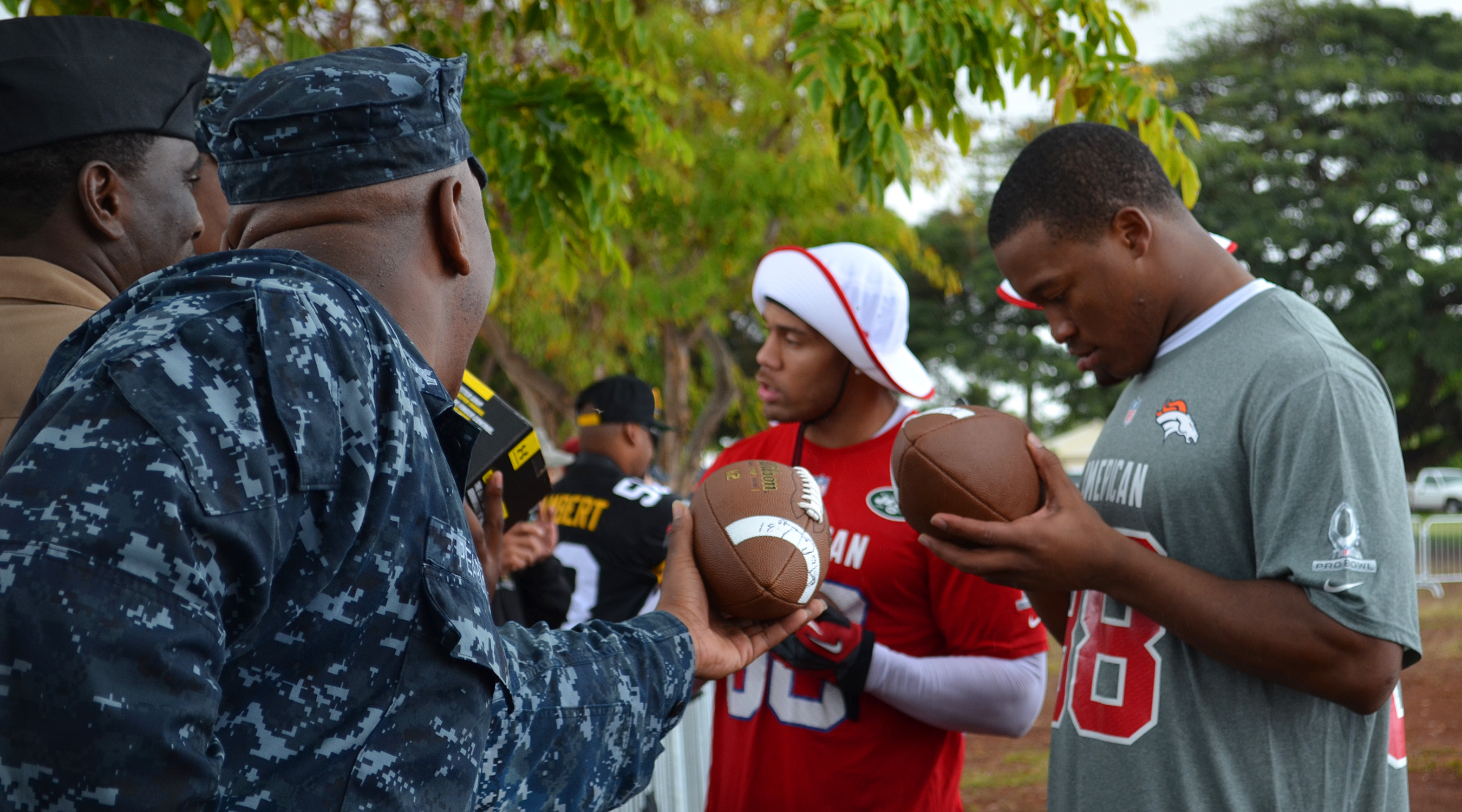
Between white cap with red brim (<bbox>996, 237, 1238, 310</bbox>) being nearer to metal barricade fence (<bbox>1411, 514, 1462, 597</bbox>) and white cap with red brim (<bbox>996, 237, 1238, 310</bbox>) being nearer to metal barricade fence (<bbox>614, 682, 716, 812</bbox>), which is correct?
metal barricade fence (<bbox>614, 682, 716, 812</bbox>)

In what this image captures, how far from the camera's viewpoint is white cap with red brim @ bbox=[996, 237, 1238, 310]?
267 cm

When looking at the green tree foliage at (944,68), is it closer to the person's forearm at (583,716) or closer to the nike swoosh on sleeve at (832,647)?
the nike swoosh on sleeve at (832,647)

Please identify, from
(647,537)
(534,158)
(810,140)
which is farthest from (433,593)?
(810,140)

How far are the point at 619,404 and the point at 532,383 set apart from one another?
943 cm

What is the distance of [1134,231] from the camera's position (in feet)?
8.25

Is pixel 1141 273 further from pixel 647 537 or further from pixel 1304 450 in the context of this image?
pixel 647 537

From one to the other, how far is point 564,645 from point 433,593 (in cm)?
44

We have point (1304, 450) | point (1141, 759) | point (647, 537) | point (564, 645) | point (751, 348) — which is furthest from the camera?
point (751, 348)

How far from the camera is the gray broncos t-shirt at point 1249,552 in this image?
204 cm

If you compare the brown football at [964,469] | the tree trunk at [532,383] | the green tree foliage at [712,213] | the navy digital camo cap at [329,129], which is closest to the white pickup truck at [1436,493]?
the green tree foliage at [712,213]

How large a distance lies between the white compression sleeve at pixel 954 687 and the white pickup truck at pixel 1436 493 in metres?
33.0

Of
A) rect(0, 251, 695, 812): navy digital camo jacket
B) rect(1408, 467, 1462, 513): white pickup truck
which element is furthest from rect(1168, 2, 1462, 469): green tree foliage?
rect(0, 251, 695, 812): navy digital camo jacket

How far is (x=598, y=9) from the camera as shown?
484cm

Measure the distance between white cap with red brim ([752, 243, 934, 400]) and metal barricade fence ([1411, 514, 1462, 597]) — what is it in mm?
16136
